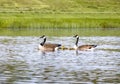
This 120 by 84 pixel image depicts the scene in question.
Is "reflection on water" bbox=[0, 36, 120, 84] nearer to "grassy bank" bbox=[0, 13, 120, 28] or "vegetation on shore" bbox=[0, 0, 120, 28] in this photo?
"grassy bank" bbox=[0, 13, 120, 28]

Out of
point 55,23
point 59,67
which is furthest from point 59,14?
point 59,67

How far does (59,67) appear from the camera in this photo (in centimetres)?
3072

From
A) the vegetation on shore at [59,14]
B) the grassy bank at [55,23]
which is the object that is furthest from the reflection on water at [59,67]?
the vegetation on shore at [59,14]

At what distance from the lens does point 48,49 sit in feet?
141

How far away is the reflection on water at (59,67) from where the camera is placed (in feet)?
86.1

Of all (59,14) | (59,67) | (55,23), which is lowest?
(59,14)

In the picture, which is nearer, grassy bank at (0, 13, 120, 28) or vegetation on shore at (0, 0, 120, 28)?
grassy bank at (0, 13, 120, 28)

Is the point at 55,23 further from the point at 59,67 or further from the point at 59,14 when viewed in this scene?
the point at 59,67

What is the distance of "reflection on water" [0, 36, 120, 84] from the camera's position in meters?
26.2

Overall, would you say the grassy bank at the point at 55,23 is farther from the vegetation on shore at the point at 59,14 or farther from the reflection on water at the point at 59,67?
the reflection on water at the point at 59,67

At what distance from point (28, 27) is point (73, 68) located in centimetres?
4854

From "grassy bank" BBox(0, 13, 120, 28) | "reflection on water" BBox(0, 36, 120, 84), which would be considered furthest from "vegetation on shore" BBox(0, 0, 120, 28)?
"reflection on water" BBox(0, 36, 120, 84)

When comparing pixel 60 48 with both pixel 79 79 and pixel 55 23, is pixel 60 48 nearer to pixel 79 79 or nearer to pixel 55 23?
pixel 79 79

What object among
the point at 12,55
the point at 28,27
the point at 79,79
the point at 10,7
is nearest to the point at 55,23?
the point at 28,27
